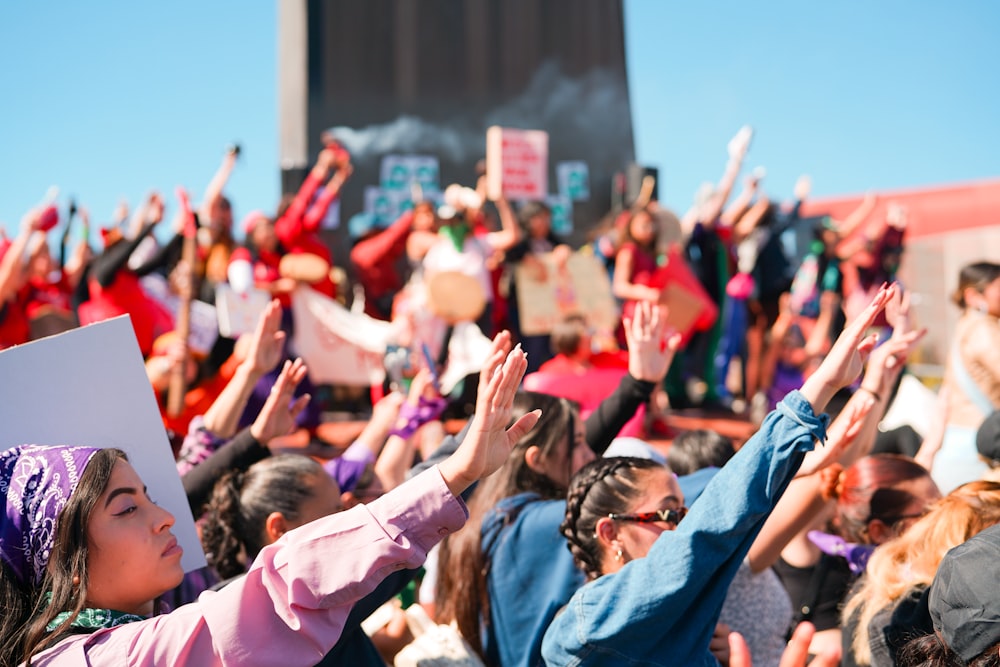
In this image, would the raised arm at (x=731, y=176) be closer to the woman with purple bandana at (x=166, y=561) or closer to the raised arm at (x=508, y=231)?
the raised arm at (x=508, y=231)

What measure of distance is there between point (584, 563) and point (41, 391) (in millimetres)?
1078

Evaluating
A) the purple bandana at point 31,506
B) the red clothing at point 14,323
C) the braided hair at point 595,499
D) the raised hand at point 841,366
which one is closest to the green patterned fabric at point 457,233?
the red clothing at point 14,323

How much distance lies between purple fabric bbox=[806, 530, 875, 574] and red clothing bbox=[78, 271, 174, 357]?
4.59 m

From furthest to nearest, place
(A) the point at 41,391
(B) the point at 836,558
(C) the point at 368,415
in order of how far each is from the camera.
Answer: (C) the point at 368,415 < (B) the point at 836,558 < (A) the point at 41,391

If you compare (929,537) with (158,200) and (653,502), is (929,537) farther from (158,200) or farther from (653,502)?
(158,200)

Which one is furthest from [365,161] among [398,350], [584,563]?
[584,563]

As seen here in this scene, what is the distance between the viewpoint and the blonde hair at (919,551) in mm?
1854

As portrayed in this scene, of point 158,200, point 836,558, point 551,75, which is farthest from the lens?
point 551,75

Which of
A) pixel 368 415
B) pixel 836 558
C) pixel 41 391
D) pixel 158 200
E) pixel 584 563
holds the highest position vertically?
pixel 158 200

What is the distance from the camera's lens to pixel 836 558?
8.45 ft

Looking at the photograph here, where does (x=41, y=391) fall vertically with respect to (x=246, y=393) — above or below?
above

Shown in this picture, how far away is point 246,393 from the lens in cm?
266

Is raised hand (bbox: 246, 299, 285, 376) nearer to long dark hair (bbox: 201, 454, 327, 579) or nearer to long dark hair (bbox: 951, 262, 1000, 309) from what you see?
long dark hair (bbox: 201, 454, 327, 579)

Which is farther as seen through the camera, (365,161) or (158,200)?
(365,161)
